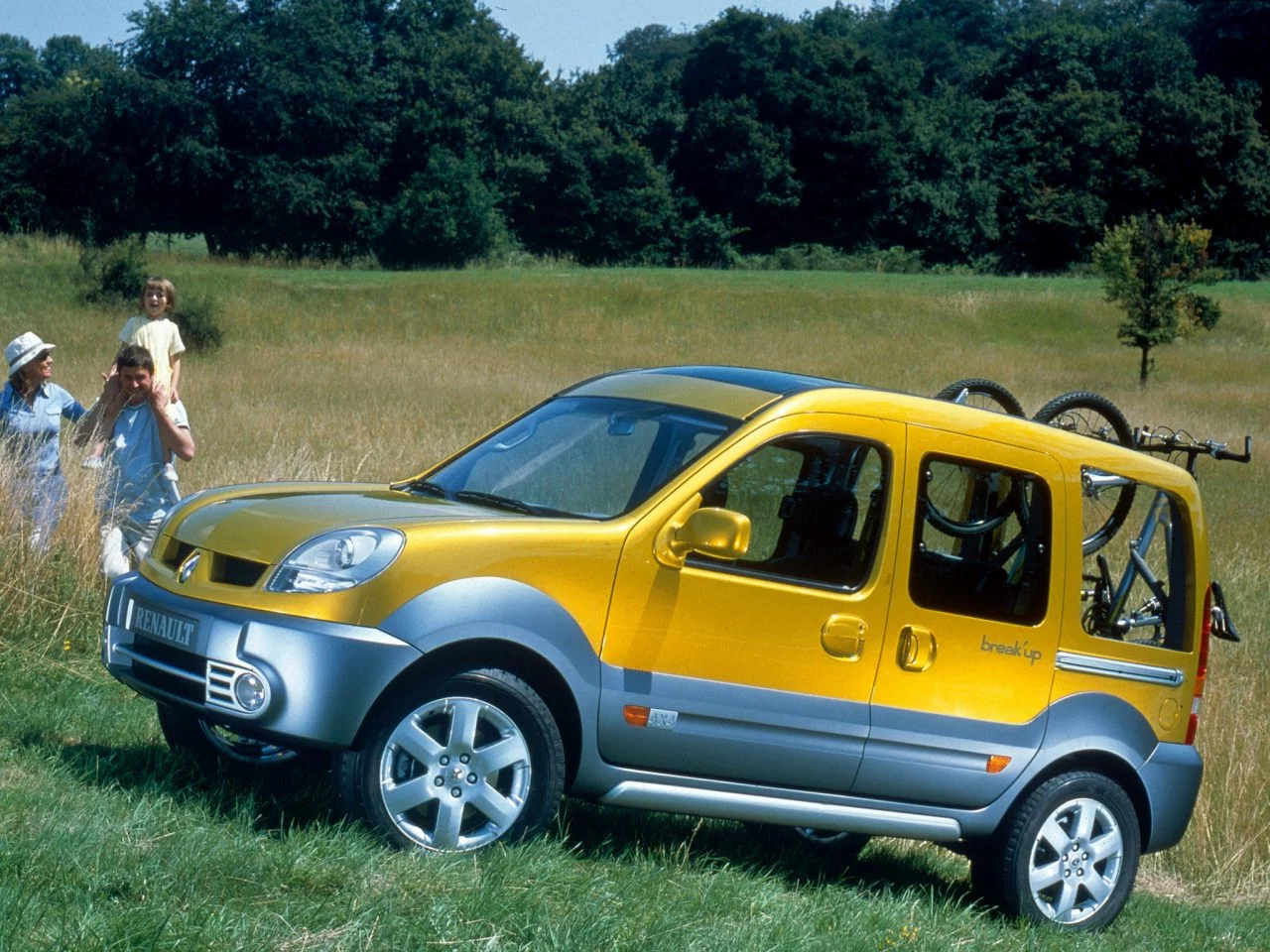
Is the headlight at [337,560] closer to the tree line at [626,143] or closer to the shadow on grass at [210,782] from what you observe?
the shadow on grass at [210,782]

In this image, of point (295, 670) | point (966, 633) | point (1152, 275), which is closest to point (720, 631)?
point (966, 633)

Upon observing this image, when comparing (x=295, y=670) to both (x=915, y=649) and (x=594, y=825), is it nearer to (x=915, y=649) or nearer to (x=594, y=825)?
(x=594, y=825)

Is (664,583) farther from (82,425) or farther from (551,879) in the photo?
(82,425)

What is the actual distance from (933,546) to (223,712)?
117 inches

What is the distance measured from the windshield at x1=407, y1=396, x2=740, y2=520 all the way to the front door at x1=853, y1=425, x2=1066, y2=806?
2.84 feet

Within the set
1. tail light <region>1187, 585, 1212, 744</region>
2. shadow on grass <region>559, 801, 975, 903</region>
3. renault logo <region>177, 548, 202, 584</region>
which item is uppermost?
renault logo <region>177, 548, 202, 584</region>

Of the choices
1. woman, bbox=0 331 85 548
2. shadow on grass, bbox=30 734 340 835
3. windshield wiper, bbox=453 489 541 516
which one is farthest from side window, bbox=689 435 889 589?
woman, bbox=0 331 85 548

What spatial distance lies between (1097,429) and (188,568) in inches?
233

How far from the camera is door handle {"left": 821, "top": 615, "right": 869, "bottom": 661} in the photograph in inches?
227

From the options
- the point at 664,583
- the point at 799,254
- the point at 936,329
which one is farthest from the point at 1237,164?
the point at 664,583

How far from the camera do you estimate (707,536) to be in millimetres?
5332

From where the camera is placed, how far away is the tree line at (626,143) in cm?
7050

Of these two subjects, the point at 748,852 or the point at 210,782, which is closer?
the point at 210,782

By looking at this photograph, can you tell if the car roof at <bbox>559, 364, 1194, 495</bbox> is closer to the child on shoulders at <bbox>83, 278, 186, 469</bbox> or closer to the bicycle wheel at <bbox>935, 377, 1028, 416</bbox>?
the bicycle wheel at <bbox>935, 377, 1028, 416</bbox>
